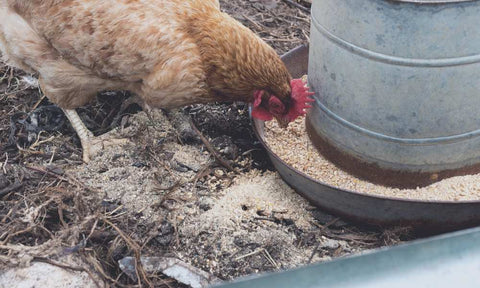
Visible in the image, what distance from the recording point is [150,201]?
283cm

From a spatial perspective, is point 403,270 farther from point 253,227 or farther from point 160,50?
point 160,50

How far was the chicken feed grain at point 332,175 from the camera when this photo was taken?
255 centimetres

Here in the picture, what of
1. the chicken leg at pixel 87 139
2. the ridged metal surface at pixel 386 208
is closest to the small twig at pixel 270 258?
the ridged metal surface at pixel 386 208

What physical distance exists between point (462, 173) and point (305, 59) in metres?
1.48

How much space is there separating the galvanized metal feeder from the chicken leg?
128cm

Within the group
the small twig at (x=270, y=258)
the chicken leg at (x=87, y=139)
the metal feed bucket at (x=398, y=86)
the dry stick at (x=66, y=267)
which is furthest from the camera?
the chicken leg at (x=87, y=139)

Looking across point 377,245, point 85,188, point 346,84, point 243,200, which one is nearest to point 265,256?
point 243,200

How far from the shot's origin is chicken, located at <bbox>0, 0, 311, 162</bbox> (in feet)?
8.79

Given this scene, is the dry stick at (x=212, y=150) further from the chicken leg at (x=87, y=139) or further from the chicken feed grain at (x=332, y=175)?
the chicken leg at (x=87, y=139)

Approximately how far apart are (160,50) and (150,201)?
92cm

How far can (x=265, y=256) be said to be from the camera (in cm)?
248

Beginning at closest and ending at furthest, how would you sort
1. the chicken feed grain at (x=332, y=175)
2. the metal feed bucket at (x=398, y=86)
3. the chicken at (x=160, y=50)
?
the metal feed bucket at (x=398, y=86) < the chicken feed grain at (x=332, y=175) < the chicken at (x=160, y=50)

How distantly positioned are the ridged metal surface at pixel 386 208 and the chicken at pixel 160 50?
486mm

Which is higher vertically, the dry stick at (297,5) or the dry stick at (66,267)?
the dry stick at (297,5)
